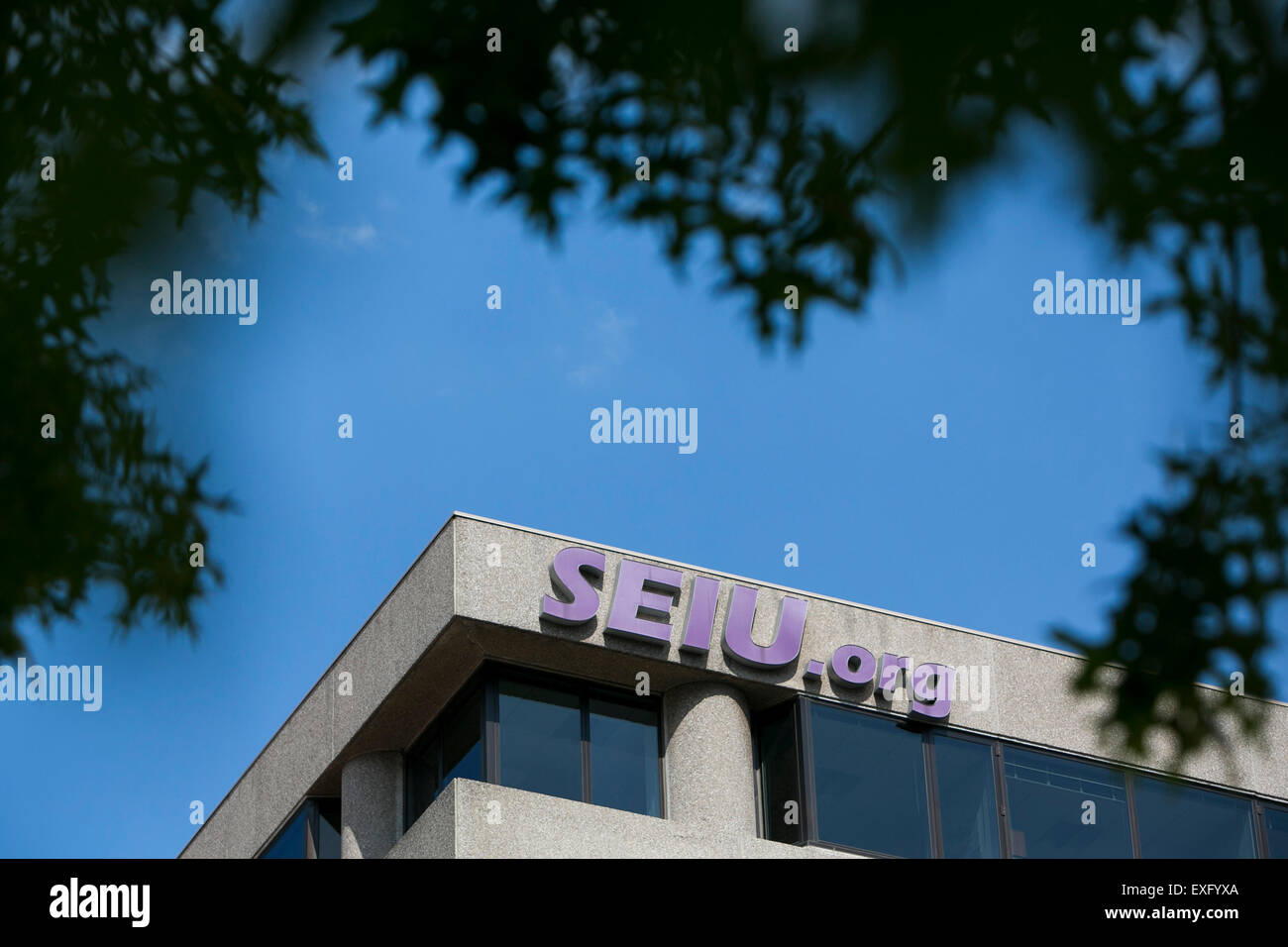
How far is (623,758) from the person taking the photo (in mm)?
16672

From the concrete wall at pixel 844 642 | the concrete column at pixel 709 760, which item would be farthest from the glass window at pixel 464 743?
the concrete column at pixel 709 760

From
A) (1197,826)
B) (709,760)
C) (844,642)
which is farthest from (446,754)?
(1197,826)

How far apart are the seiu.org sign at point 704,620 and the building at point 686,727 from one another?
2 centimetres

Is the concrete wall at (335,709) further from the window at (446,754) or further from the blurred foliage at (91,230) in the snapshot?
the blurred foliage at (91,230)

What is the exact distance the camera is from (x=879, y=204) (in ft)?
9.40

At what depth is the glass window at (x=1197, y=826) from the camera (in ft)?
59.8

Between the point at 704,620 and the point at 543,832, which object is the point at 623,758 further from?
the point at 543,832

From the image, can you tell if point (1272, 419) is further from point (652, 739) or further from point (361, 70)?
point (652, 739)

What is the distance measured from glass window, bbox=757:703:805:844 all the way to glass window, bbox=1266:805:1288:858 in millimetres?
6118

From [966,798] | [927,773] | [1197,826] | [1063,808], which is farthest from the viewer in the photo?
[1197,826]

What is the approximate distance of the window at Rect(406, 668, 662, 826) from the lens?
1609cm

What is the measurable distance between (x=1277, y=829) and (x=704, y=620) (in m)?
7.59
